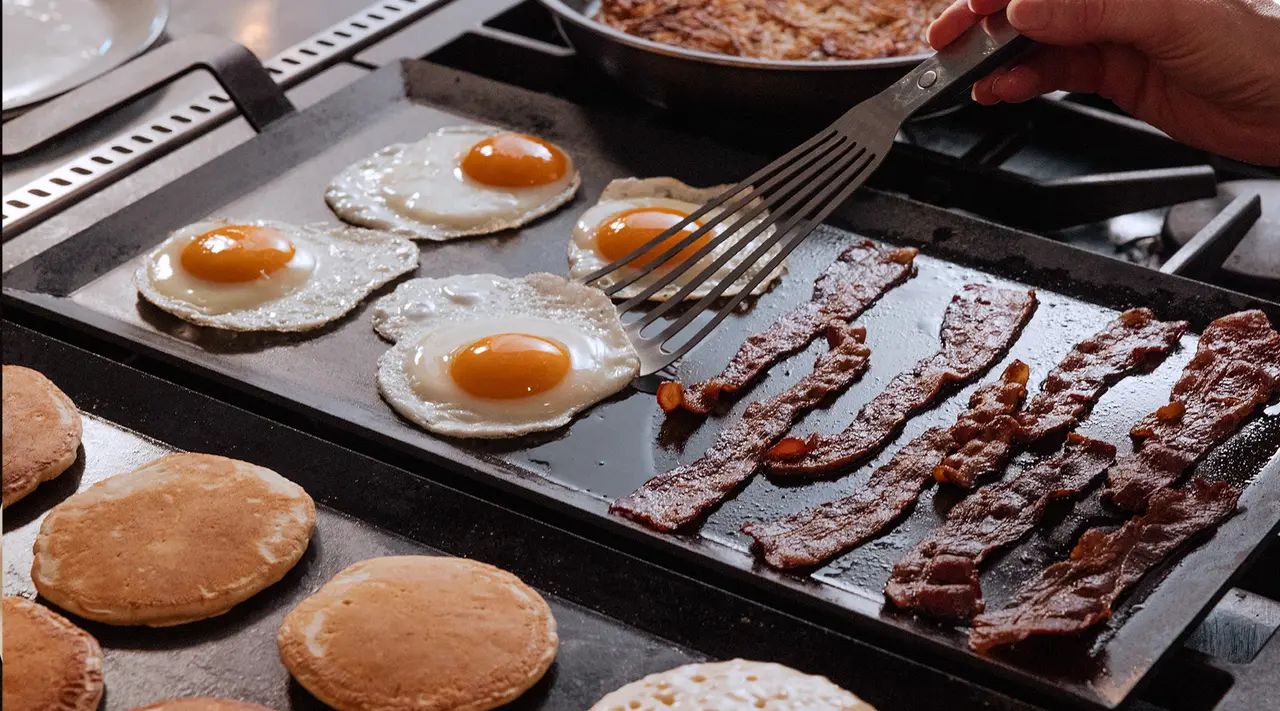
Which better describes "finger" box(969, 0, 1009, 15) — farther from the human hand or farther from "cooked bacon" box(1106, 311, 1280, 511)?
"cooked bacon" box(1106, 311, 1280, 511)

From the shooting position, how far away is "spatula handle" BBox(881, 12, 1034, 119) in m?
2.29

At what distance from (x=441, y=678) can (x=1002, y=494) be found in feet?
3.19

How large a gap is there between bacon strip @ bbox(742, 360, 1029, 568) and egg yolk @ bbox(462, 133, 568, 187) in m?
1.20

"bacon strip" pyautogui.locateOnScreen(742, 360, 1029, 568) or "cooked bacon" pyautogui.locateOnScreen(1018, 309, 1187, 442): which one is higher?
"cooked bacon" pyautogui.locateOnScreen(1018, 309, 1187, 442)

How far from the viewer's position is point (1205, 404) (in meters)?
2.16

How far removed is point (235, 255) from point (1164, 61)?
1966 mm

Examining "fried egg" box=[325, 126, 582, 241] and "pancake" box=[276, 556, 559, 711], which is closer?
"pancake" box=[276, 556, 559, 711]

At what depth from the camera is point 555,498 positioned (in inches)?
76.7

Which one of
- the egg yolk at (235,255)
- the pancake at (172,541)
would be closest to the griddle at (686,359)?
the egg yolk at (235,255)

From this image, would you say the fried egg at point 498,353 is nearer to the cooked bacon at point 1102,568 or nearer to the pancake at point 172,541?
the pancake at point 172,541

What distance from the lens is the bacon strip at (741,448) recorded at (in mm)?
1948

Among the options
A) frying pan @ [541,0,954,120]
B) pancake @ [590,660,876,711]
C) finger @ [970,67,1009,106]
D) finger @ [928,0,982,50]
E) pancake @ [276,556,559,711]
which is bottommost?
pancake @ [276,556,559,711]

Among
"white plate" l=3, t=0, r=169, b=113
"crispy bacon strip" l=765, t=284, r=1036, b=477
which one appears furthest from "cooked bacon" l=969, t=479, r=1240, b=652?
"white plate" l=3, t=0, r=169, b=113

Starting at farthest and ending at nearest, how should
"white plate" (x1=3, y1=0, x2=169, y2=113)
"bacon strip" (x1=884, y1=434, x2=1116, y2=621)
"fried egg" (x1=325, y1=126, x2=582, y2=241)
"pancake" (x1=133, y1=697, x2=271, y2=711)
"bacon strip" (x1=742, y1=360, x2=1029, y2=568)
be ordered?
"white plate" (x1=3, y1=0, x2=169, y2=113), "fried egg" (x1=325, y1=126, x2=582, y2=241), "bacon strip" (x1=742, y1=360, x2=1029, y2=568), "bacon strip" (x1=884, y1=434, x2=1116, y2=621), "pancake" (x1=133, y1=697, x2=271, y2=711)
